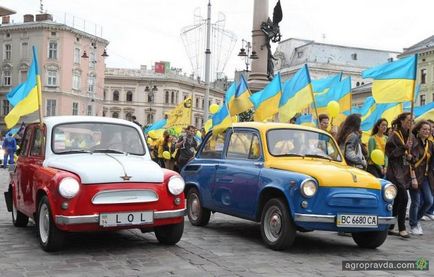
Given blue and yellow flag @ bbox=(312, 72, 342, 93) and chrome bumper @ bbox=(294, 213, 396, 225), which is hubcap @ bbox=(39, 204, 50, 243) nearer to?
chrome bumper @ bbox=(294, 213, 396, 225)

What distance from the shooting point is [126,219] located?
658 cm

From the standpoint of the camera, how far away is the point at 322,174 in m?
7.12

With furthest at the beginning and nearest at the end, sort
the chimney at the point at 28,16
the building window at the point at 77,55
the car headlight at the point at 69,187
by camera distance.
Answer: the building window at the point at 77,55 < the chimney at the point at 28,16 < the car headlight at the point at 69,187

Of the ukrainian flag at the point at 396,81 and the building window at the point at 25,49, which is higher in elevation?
the building window at the point at 25,49

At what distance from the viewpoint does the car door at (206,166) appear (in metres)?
8.95

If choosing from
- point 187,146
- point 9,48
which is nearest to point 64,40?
point 9,48

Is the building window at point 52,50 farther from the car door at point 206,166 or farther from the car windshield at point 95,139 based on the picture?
the car windshield at point 95,139

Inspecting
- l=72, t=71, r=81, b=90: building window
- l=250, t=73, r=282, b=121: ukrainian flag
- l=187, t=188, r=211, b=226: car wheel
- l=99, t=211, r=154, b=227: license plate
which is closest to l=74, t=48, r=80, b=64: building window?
l=72, t=71, r=81, b=90: building window

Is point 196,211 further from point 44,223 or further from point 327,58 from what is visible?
point 327,58

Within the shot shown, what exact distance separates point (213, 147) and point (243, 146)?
89 cm

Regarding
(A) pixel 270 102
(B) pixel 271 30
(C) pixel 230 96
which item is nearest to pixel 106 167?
(A) pixel 270 102

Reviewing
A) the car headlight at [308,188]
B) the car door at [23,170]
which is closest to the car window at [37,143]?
the car door at [23,170]

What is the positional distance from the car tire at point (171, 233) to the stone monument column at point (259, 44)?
57.8 ft

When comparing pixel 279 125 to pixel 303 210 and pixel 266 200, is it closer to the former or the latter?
pixel 266 200
